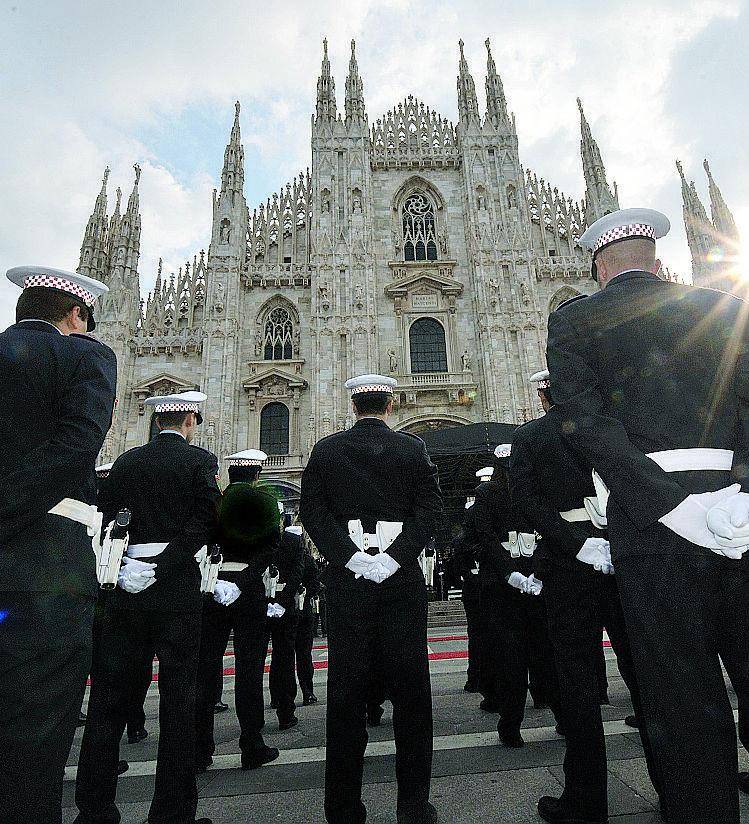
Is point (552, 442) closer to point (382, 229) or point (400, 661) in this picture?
point (400, 661)

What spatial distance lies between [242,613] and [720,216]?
3014 centimetres

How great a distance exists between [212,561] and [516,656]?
235cm

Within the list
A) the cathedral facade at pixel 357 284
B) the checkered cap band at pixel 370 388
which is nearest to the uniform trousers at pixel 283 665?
the checkered cap band at pixel 370 388

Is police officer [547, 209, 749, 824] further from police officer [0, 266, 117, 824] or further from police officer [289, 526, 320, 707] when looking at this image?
police officer [289, 526, 320, 707]

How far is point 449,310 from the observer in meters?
24.7

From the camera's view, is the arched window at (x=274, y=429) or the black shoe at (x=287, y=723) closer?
the black shoe at (x=287, y=723)

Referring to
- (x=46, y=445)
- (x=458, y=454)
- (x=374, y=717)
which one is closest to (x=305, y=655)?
(x=374, y=717)

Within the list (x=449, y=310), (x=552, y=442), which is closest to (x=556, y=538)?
(x=552, y=442)

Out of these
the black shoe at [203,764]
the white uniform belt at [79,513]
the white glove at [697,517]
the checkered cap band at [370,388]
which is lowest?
the black shoe at [203,764]

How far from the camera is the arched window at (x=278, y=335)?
80.6 ft

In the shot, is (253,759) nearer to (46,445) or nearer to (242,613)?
(242,613)

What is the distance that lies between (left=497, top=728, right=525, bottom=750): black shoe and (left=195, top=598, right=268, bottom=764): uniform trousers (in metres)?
1.70

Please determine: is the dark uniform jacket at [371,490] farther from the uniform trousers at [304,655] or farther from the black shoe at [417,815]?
the uniform trousers at [304,655]

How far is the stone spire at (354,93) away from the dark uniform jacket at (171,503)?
2711cm
